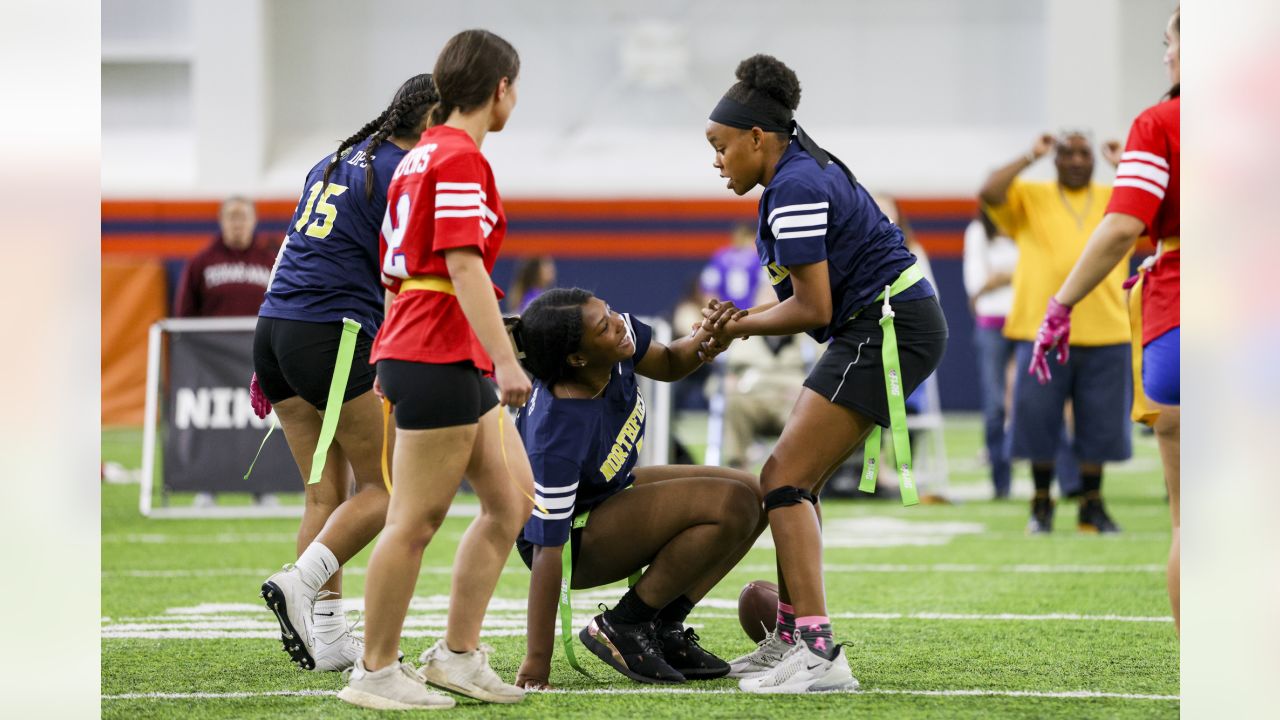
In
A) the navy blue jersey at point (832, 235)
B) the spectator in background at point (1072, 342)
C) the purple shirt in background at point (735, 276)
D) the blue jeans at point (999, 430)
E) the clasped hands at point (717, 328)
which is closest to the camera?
the navy blue jersey at point (832, 235)

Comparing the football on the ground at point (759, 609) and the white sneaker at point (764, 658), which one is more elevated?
the football on the ground at point (759, 609)

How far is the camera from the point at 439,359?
3.82m

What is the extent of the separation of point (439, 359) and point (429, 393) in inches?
3.4

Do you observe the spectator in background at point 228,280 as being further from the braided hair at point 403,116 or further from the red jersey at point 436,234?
the red jersey at point 436,234

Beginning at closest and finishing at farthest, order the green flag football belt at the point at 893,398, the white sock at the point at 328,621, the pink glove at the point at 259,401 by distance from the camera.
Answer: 1. the green flag football belt at the point at 893,398
2. the white sock at the point at 328,621
3. the pink glove at the point at 259,401

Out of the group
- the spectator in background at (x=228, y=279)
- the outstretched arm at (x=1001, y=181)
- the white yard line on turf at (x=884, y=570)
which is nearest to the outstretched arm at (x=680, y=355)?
the white yard line on turf at (x=884, y=570)

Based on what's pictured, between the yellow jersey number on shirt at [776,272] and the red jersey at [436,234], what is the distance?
2.97ft

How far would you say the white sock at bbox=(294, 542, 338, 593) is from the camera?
4.54 m

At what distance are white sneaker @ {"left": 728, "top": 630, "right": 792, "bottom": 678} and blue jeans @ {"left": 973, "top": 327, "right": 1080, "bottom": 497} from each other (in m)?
6.17

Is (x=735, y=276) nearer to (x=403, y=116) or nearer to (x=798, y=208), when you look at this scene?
(x=403, y=116)

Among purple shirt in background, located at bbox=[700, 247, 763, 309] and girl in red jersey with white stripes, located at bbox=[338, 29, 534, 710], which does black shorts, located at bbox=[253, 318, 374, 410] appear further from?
purple shirt in background, located at bbox=[700, 247, 763, 309]

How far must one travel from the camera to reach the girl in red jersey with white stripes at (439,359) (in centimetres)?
376
